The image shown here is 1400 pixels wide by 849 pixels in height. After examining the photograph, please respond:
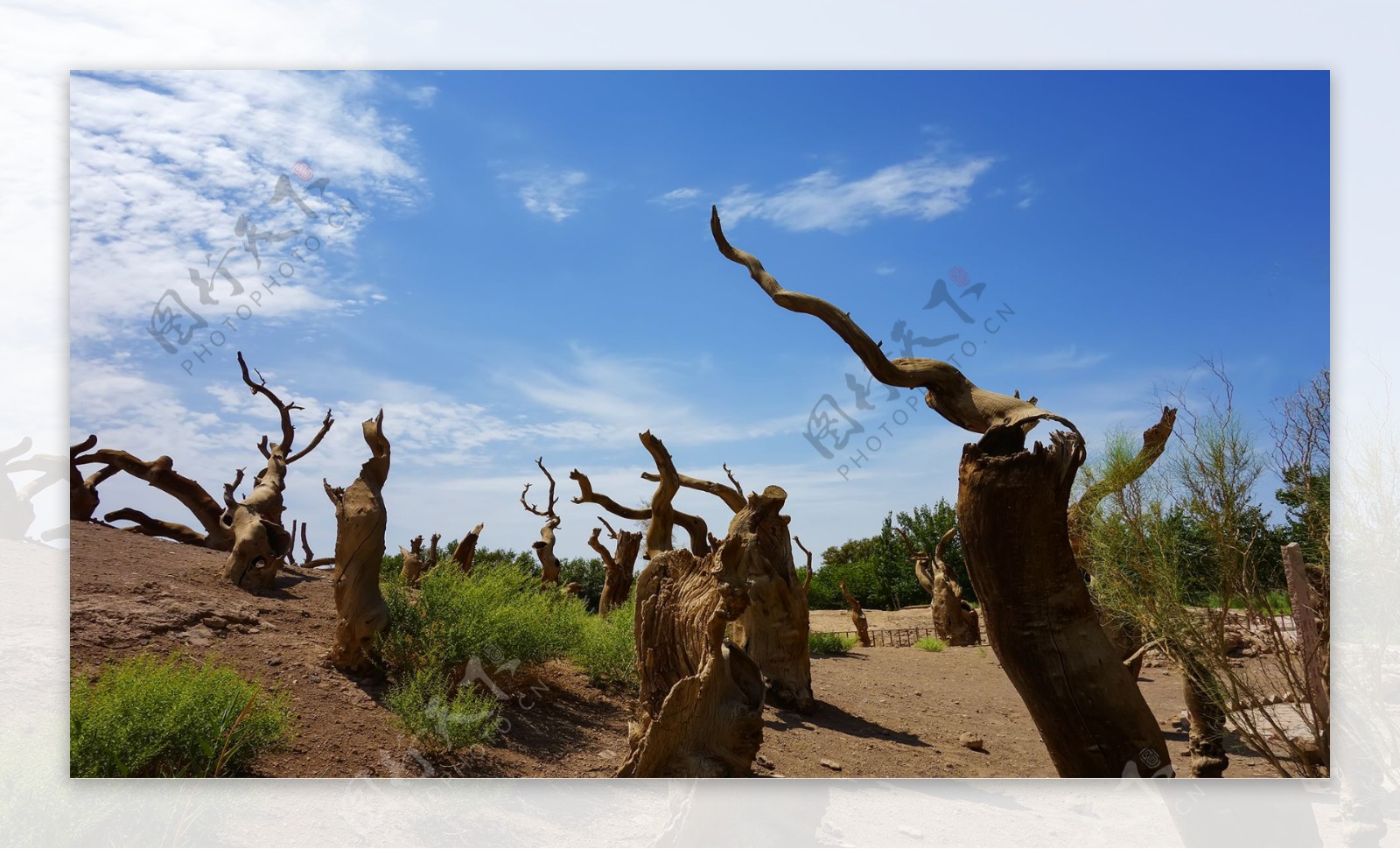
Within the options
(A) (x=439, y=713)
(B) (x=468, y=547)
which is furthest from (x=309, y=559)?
(A) (x=439, y=713)

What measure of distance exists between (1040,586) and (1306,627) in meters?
2.08

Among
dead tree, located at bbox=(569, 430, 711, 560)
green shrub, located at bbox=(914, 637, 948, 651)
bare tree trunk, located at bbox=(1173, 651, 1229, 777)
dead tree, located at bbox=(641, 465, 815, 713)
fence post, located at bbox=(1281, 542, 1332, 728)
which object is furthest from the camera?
green shrub, located at bbox=(914, 637, 948, 651)

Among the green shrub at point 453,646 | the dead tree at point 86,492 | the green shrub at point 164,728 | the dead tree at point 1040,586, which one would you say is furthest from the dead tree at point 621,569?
the dead tree at point 1040,586

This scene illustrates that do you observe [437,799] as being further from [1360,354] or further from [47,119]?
[1360,354]

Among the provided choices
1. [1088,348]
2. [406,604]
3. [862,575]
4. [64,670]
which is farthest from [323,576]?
[862,575]

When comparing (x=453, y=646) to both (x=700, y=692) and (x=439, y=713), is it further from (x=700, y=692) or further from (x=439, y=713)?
(x=700, y=692)

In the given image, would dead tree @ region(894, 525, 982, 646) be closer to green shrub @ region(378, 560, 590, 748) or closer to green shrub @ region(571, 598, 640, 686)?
green shrub @ region(571, 598, 640, 686)

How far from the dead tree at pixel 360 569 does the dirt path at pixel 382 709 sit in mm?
177

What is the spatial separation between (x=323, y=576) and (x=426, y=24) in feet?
19.9

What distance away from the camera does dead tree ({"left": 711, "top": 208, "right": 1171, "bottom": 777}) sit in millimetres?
3463

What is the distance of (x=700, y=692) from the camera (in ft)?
13.6

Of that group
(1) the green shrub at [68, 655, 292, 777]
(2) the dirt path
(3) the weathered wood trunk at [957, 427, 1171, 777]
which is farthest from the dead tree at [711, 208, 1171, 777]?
(1) the green shrub at [68, 655, 292, 777]

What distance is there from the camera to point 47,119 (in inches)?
209

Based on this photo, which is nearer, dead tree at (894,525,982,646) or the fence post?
Result: the fence post
